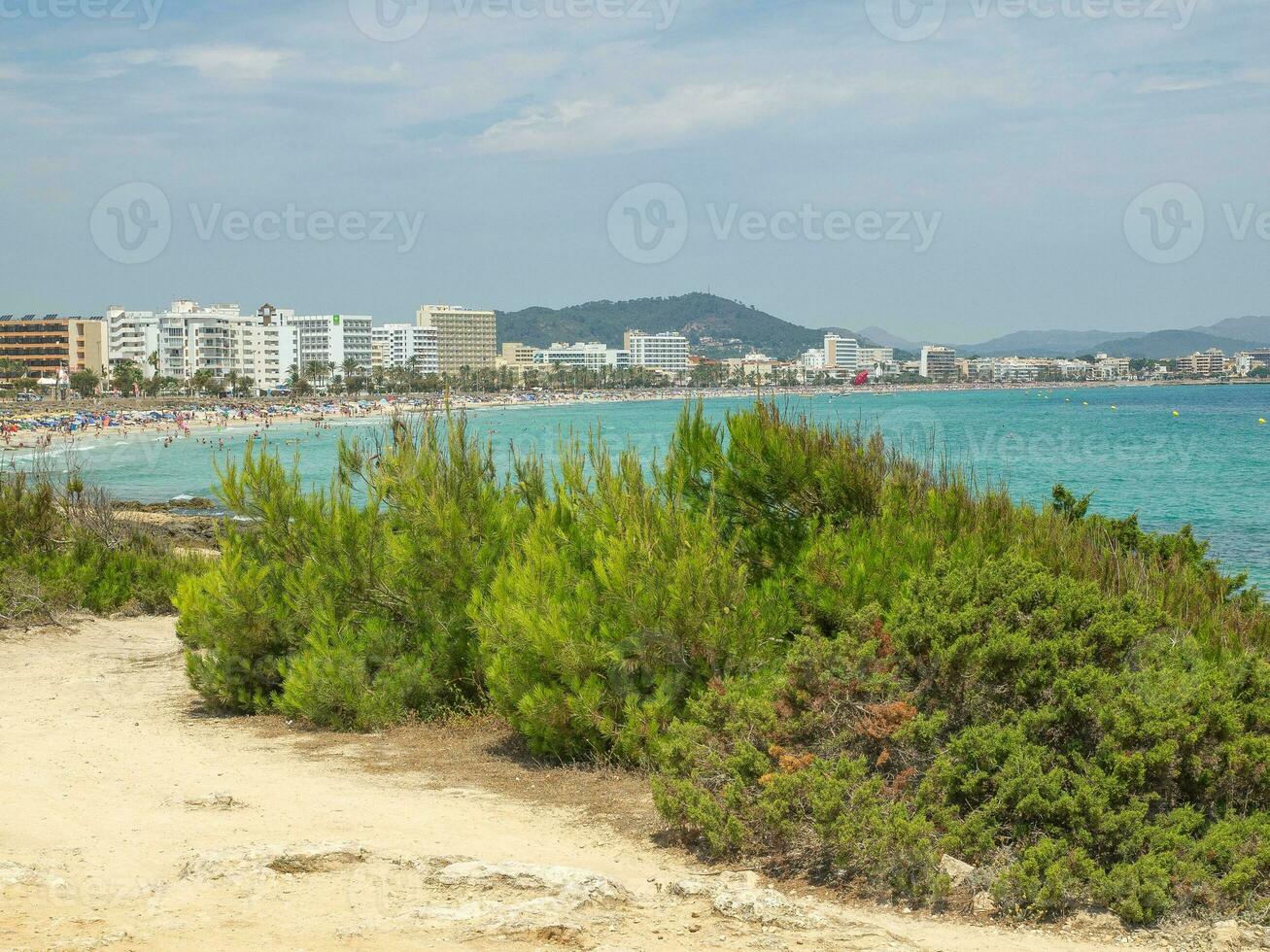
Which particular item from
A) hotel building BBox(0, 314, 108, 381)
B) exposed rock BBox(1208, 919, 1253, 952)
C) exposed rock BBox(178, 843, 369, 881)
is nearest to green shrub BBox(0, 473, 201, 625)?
exposed rock BBox(178, 843, 369, 881)

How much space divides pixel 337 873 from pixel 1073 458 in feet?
185

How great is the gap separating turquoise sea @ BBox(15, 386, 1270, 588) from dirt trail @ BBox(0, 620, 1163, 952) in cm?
265

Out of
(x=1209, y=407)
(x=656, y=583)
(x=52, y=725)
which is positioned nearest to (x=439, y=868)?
(x=656, y=583)

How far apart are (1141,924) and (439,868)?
3.02 meters

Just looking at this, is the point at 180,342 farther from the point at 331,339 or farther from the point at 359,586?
the point at 359,586

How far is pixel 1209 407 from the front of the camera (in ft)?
413

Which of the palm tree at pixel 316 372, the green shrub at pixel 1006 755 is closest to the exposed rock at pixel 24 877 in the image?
the green shrub at pixel 1006 755

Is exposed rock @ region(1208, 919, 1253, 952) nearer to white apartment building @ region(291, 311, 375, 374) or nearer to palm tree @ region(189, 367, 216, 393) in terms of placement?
palm tree @ region(189, 367, 216, 393)

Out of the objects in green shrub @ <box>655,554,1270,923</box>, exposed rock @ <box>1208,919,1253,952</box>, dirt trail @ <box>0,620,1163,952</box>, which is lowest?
dirt trail @ <box>0,620,1163,952</box>

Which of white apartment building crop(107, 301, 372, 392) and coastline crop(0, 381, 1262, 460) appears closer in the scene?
coastline crop(0, 381, 1262, 460)

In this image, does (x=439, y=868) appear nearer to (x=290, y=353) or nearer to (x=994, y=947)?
(x=994, y=947)

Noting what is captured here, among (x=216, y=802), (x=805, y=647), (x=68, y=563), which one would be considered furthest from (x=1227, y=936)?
(x=68, y=563)

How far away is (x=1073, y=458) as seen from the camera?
57562 millimetres

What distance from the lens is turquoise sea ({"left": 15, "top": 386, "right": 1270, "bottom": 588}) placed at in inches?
1061
